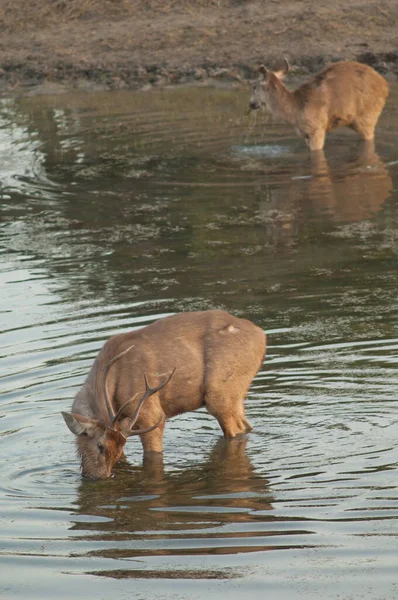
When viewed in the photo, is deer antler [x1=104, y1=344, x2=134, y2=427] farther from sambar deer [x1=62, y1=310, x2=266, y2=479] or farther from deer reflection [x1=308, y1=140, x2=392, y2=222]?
deer reflection [x1=308, y1=140, x2=392, y2=222]

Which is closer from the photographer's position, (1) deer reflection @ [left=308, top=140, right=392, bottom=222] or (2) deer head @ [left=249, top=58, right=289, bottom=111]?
(1) deer reflection @ [left=308, top=140, right=392, bottom=222]

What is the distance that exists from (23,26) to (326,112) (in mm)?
11031

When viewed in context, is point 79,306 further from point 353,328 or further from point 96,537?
point 96,537

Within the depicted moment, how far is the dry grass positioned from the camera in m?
28.5

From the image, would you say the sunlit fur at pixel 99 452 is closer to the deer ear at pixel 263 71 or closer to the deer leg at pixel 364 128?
the deer leg at pixel 364 128

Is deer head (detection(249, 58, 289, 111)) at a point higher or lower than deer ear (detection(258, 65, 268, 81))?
lower

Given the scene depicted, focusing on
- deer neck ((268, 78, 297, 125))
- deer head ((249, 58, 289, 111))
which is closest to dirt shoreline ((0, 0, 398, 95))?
deer head ((249, 58, 289, 111))

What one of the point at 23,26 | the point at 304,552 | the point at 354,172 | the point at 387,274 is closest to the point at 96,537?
the point at 304,552

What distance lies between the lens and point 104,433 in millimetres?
8656

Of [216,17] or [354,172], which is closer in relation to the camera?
[354,172]

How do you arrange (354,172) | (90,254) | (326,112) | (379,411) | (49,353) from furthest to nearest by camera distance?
(326,112) → (354,172) → (90,254) → (49,353) → (379,411)

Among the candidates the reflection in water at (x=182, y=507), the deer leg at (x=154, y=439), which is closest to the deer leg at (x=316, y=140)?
the reflection in water at (x=182, y=507)

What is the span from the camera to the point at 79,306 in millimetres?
12758

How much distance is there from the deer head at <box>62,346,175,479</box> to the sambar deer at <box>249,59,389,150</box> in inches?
454
